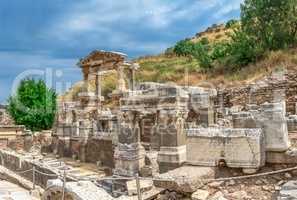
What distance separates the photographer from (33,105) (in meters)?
33.1

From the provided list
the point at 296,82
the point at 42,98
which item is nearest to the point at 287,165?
the point at 296,82

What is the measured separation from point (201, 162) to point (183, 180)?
0.97 m

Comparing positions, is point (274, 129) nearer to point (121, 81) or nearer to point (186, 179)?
point (186, 179)

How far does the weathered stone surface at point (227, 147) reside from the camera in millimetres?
5777

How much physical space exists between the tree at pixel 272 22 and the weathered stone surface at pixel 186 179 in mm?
18511

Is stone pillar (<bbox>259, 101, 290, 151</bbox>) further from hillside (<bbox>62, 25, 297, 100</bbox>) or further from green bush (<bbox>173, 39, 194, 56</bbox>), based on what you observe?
green bush (<bbox>173, 39, 194, 56</bbox>)

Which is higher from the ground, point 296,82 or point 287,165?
point 296,82

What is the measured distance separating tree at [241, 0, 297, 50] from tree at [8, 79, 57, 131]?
58.8 feet

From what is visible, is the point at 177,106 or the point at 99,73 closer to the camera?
the point at 177,106

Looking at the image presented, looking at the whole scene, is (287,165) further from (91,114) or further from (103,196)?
(91,114)

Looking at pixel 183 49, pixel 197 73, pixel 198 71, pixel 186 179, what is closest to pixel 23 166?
pixel 186 179

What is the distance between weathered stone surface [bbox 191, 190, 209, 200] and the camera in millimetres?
5141

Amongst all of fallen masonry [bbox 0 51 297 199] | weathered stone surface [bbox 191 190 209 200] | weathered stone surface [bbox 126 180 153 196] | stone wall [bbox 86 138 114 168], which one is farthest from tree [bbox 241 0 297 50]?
weathered stone surface [bbox 191 190 209 200]

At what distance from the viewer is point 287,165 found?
5.68m
